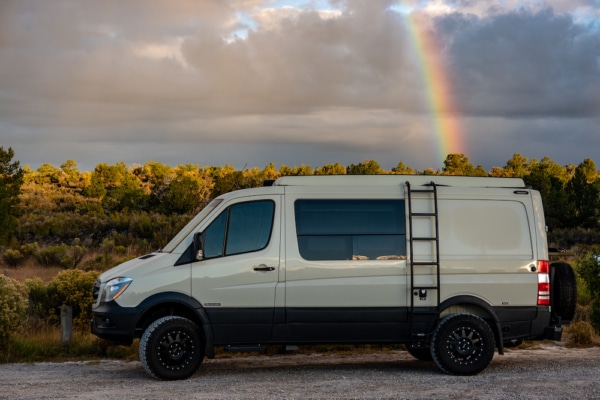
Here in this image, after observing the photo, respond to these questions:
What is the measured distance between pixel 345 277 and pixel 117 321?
9.63ft

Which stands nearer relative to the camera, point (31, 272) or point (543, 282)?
point (543, 282)

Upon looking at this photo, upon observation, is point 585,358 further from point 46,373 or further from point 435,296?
point 46,373

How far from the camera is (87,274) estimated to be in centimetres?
1455

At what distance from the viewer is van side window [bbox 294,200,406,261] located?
9.98 metres

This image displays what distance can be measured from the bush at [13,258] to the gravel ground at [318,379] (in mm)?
21586

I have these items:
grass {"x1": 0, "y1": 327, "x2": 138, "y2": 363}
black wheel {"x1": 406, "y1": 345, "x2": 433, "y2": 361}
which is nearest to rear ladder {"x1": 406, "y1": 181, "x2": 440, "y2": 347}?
black wheel {"x1": 406, "y1": 345, "x2": 433, "y2": 361}

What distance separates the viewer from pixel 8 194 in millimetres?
38062

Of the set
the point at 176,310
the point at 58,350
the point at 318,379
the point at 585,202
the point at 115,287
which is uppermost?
the point at 585,202

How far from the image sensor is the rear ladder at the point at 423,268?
10.0 metres

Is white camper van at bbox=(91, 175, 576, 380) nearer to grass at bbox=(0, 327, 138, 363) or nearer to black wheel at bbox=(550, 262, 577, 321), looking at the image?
black wheel at bbox=(550, 262, 577, 321)

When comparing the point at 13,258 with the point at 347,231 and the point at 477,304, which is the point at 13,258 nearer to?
the point at 347,231

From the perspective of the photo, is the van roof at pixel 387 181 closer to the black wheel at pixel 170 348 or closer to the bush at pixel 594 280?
the black wheel at pixel 170 348

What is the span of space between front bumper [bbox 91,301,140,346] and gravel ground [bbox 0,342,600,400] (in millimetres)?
584

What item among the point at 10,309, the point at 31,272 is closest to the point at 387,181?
the point at 10,309
